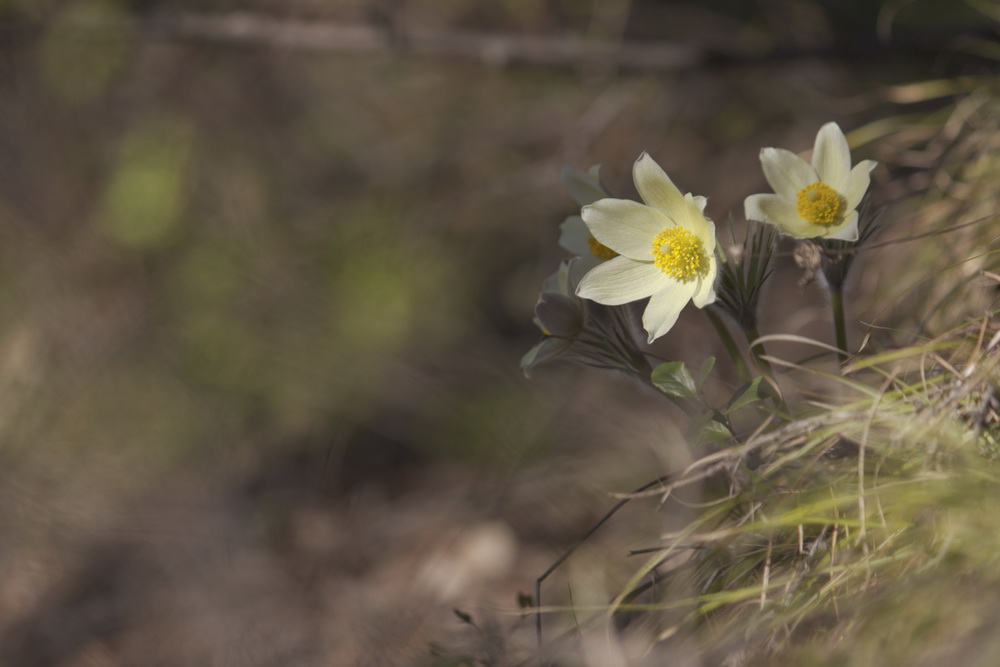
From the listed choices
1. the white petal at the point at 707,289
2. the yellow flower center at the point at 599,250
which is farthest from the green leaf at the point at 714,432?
the yellow flower center at the point at 599,250

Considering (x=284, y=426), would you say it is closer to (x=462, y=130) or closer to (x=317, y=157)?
(x=317, y=157)

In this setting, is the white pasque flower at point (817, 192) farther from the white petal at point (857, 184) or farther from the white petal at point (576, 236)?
the white petal at point (576, 236)

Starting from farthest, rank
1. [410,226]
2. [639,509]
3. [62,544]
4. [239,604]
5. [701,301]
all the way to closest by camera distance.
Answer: [410,226]
[62,544]
[239,604]
[639,509]
[701,301]

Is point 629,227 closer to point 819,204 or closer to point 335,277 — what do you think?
point 819,204

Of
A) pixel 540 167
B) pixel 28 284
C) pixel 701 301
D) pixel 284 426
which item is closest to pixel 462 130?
pixel 540 167

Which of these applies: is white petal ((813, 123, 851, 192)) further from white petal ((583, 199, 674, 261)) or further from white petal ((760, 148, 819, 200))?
white petal ((583, 199, 674, 261))

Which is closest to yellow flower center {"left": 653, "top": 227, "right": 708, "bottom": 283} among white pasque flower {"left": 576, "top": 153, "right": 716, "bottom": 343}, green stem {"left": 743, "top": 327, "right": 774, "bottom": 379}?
white pasque flower {"left": 576, "top": 153, "right": 716, "bottom": 343}
